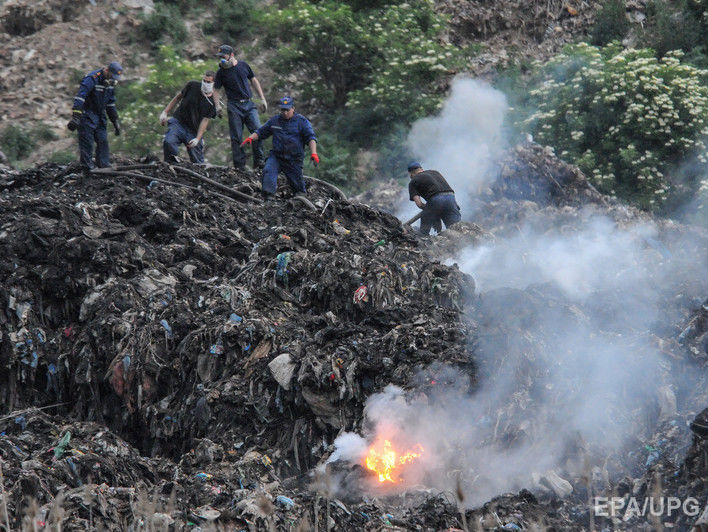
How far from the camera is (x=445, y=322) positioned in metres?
8.01

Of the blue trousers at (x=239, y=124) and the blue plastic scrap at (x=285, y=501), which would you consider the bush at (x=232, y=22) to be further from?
the blue plastic scrap at (x=285, y=501)

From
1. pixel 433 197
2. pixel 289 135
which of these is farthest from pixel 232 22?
pixel 433 197

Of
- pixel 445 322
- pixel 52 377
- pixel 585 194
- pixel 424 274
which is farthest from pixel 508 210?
pixel 52 377

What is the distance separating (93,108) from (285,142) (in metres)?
2.15

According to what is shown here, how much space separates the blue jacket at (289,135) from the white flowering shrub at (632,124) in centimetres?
622

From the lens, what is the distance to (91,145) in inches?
418

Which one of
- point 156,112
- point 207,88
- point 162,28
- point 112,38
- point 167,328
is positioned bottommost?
point 167,328

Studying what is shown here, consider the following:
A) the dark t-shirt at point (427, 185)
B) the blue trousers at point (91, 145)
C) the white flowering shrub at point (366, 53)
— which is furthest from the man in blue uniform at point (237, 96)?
the white flowering shrub at point (366, 53)

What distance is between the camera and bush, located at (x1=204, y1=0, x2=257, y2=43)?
19844mm

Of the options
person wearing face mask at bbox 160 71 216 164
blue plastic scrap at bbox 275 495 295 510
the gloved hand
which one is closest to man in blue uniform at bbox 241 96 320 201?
person wearing face mask at bbox 160 71 216 164

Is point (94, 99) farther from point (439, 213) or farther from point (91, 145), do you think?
point (439, 213)

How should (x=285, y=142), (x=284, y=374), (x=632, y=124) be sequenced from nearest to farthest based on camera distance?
(x=284, y=374) < (x=285, y=142) < (x=632, y=124)

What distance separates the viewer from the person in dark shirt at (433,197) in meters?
11.1

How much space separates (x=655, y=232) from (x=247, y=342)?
6237 millimetres
